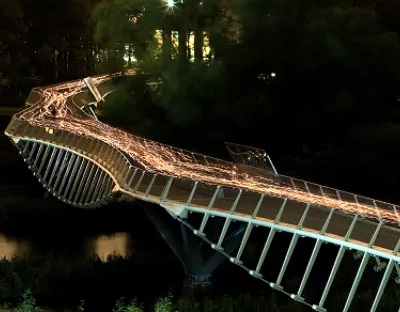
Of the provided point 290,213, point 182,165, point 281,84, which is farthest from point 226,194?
point 281,84

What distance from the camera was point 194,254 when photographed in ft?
57.3

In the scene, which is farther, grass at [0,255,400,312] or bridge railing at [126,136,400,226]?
grass at [0,255,400,312]

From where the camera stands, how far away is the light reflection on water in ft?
71.6

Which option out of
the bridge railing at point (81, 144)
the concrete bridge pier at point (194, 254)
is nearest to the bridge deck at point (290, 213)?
the bridge railing at point (81, 144)

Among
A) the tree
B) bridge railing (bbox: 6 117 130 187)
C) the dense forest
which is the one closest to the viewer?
bridge railing (bbox: 6 117 130 187)

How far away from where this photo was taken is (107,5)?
30.2 meters

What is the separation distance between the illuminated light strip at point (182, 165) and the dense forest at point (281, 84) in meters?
4.34

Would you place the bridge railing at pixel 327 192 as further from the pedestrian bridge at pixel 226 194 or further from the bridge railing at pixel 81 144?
the bridge railing at pixel 81 144

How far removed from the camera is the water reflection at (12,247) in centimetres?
2161

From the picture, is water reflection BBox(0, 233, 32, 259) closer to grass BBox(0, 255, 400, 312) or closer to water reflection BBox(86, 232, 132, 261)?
water reflection BBox(86, 232, 132, 261)

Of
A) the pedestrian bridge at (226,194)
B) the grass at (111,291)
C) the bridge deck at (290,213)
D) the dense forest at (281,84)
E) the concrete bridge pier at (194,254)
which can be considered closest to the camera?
the bridge deck at (290,213)

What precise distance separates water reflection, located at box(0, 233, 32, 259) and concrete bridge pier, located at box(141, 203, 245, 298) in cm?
544

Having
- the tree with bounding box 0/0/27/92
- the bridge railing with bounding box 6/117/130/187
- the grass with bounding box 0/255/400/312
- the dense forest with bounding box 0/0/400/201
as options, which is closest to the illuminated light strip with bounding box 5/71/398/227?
the bridge railing with bounding box 6/117/130/187

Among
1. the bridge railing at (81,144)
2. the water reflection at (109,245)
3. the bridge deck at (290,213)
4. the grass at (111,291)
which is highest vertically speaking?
the bridge deck at (290,213)
